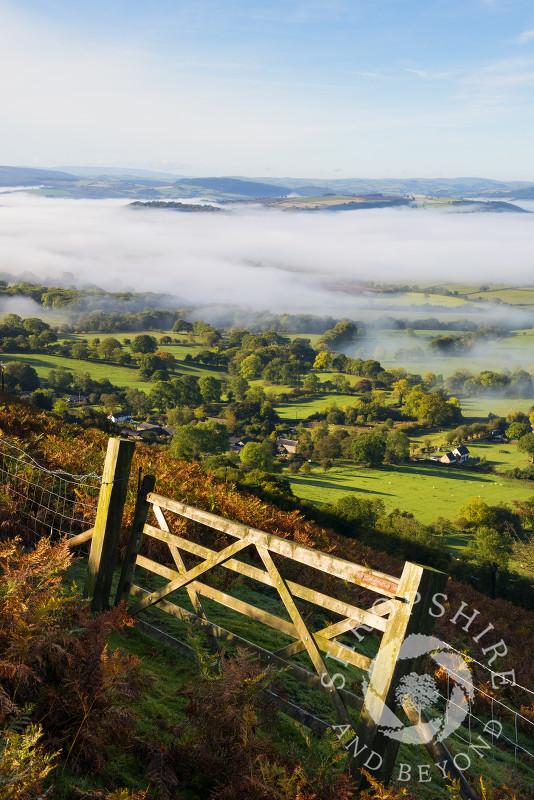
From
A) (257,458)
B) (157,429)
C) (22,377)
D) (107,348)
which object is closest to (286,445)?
(257,458)

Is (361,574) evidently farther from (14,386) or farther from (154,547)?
(14,386)

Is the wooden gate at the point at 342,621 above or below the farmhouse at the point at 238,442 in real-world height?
above

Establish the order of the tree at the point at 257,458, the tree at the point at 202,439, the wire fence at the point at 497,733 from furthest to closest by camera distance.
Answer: the tree at the point at 202,439, the tree at the point at 257,458, the wire fence at the point at 497,733

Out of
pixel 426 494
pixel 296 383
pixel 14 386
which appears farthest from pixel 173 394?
pixel 426 494

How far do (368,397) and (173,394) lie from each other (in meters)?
49.5

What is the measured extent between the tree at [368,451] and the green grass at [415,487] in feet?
6.68

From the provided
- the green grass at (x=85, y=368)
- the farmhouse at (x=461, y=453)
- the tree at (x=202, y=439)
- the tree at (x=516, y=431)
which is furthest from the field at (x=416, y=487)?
the green grass at (x=85, y=368)

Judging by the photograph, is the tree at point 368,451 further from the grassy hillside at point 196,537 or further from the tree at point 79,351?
the tree at point 79,351

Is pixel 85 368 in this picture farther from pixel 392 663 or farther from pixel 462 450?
pixel 392 663

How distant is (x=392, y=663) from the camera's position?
340 centimetres

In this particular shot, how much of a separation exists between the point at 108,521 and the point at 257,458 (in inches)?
2869

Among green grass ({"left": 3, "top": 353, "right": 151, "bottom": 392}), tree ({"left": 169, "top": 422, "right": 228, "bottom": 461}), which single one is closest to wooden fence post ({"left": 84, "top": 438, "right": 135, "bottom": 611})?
tree ({"left": 169, "top": 422, "right": 228, "bottom": 461})

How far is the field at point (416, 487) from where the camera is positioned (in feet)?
227

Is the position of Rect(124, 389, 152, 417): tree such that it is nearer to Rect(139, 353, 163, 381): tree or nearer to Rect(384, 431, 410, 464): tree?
Rect(139, 353, 163, 381): tree
